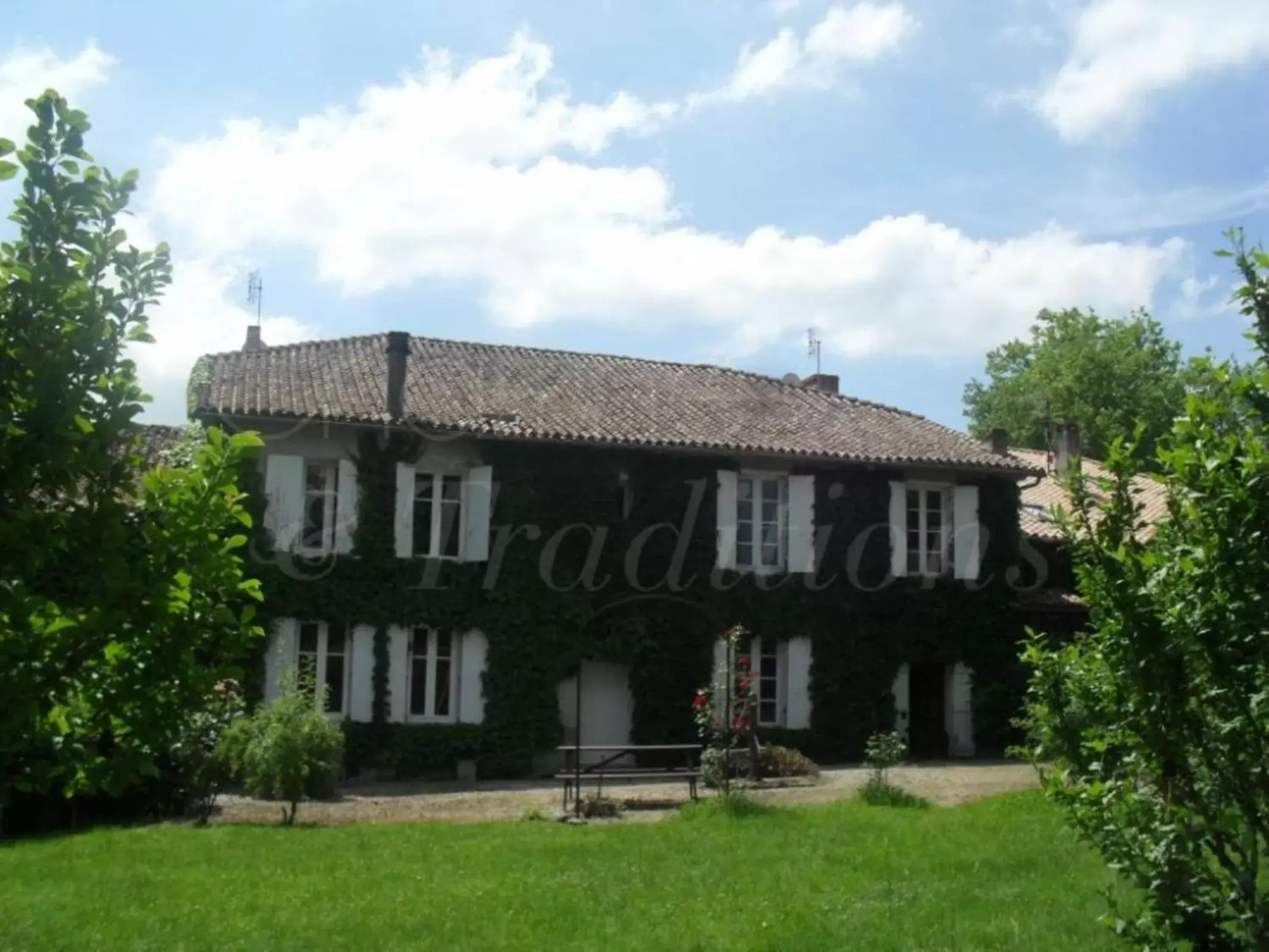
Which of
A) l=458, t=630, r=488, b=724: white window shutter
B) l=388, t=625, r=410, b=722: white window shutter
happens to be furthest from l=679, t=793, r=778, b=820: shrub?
l=388, t=625, r=410, b=722: white window shutter

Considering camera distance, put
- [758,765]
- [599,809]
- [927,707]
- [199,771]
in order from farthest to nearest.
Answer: [927,707] < [758,765] < [599,809] < [199,771]

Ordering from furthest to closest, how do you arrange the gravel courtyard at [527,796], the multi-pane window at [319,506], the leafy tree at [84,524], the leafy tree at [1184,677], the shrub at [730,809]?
1. the multi-pane window at [319,506]
2. the gravel courtyard at [527,796]
3. the shrub at [730,809]
4. the leafy tree at [1184,677]
5. the leafy tree at [84,524]

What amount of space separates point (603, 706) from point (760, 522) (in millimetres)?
4228

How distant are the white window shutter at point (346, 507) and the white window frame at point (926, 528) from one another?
393 inches

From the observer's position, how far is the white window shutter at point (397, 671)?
65.4 feet

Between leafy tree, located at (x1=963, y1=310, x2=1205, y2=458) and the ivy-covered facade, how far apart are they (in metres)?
22.2

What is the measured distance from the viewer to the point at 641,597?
70.4 ft

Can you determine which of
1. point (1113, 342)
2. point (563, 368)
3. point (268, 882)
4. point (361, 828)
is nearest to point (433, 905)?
point (268, 882)

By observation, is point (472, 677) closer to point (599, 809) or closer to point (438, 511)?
point (438, 511)

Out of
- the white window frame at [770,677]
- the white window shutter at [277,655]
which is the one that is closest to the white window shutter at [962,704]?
the white window frame at [770,677]

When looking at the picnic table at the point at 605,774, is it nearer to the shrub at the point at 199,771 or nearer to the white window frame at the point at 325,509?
the shrub at the point at 199,771

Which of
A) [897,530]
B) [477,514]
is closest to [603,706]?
[477,514]

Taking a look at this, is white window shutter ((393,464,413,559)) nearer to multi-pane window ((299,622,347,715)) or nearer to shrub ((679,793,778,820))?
multi-pane window ((299,622,347,715))

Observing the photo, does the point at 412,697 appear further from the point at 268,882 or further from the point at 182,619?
the point at 182,619
